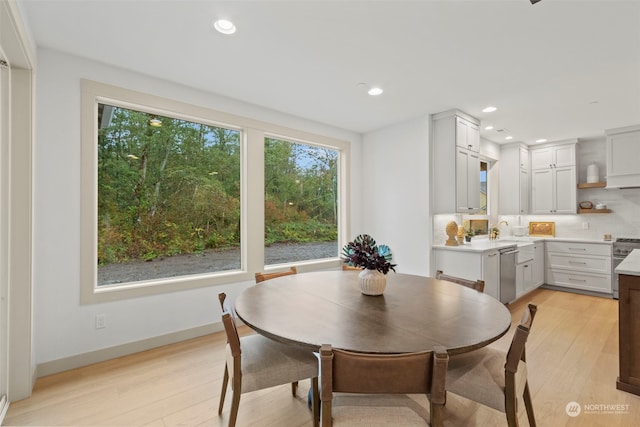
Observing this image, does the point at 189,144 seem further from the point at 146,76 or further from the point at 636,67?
the point at 636,67

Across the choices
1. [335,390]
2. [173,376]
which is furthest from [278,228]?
[335,390]

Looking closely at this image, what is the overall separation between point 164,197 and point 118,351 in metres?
1.49

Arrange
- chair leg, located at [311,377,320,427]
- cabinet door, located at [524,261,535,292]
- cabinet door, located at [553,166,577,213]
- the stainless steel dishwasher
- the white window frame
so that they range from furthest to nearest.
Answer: cabinet door, located at [553,166,577,213] → cabinet door, located at [524,261,535,292] → the stainless steel dishwasher → the white window frame → chair leg, located at [311,377,320,427]

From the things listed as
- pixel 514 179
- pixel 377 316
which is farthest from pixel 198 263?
pixel 514 179

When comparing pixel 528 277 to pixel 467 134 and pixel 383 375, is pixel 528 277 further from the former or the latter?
pixel 383 375

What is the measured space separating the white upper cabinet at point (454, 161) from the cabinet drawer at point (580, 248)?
2207mm

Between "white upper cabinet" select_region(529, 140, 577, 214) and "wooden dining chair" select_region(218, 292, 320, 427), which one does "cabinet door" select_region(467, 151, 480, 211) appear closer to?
"white upper cabinet" select_region(529, 140, 577, 214)

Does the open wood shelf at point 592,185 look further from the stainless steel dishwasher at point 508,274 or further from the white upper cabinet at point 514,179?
the stainless steel dishwasher at point 508,274

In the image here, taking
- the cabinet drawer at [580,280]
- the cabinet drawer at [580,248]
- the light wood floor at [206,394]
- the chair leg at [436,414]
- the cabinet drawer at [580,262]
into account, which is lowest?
the light wood floor at [206,394]

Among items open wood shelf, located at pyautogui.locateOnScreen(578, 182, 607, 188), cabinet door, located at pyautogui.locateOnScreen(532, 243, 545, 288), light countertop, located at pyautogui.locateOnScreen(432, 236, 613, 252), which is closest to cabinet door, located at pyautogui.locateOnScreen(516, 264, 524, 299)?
light countertop, located at pyautogui.locateOnScreen(432, 236, 613, 252)

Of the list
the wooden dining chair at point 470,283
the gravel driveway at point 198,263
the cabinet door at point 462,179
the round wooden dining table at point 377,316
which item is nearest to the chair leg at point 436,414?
the round wooden dining table at point 377,316

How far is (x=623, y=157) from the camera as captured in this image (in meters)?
4.46

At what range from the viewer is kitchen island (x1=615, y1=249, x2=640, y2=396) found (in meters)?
2.16

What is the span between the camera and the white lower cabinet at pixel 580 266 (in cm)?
467
